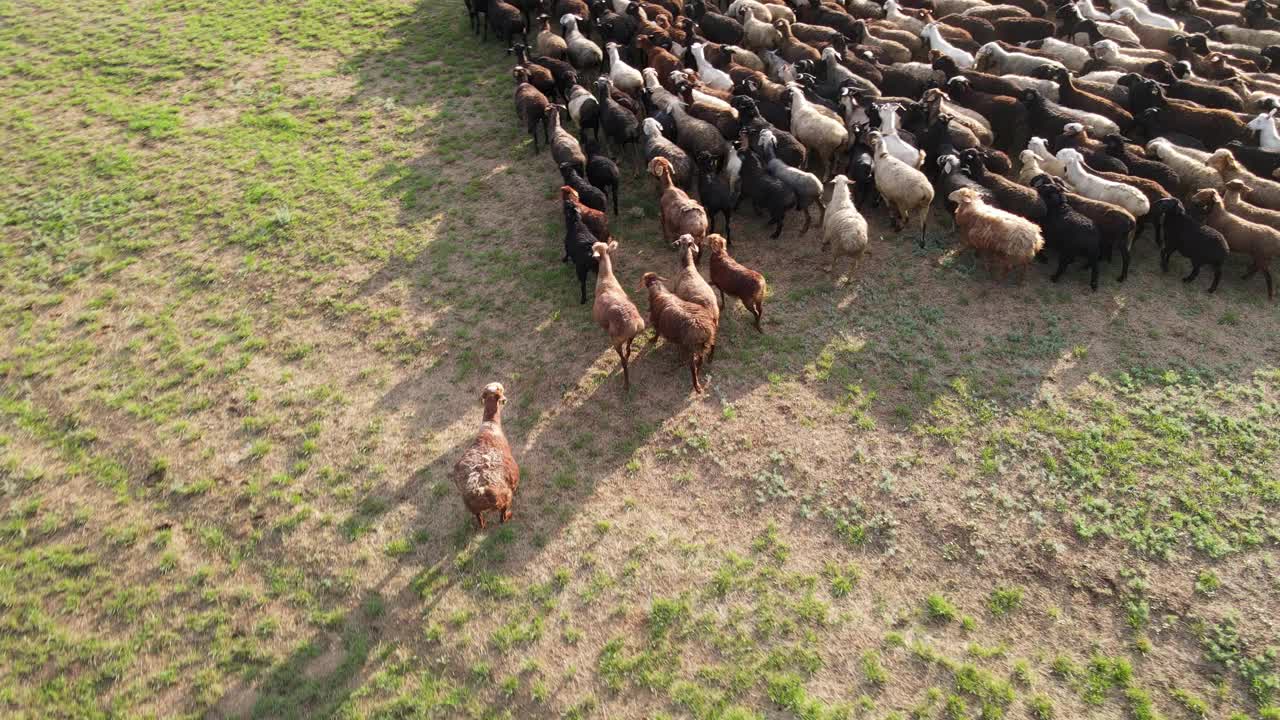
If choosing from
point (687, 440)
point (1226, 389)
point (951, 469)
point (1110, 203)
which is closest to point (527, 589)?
point (687, 440)

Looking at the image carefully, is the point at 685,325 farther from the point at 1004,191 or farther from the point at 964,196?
the point at 1004,191

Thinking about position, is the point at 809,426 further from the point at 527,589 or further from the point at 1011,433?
the point at 527,589

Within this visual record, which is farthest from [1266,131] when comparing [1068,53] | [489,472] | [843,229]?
[489,472]

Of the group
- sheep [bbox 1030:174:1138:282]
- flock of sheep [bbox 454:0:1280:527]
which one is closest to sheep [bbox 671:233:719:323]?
flock of sheep [bbox 454:0:1280:527]

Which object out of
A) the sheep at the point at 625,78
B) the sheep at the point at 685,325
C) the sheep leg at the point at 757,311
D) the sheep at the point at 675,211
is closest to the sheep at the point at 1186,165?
the sheep leg at the point at 757,311

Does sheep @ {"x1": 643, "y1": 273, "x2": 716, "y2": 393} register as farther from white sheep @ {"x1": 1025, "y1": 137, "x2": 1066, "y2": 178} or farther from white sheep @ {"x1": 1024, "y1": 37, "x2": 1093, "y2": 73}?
white sheep @ {"x1": 1024, "y1": 37, "x2": 1093, "y2": 73}
